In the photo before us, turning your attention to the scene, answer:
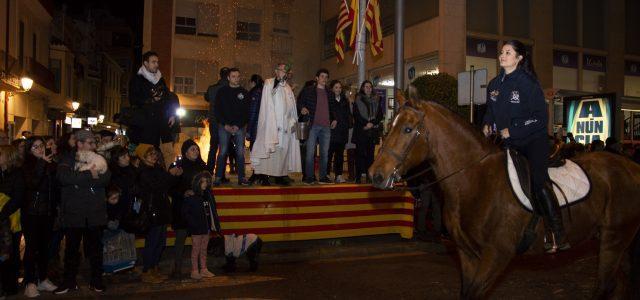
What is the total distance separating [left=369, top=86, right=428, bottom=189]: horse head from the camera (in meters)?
4.89

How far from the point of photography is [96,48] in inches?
2192

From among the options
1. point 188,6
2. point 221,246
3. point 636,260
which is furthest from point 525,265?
point 188,6

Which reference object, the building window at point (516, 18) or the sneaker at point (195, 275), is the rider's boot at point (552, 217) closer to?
the sneaker at point (195, 275)

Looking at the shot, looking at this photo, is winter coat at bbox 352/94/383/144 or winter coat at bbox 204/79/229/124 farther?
winter coat at bbox 352/94/383/144

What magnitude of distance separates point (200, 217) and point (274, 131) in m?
2.45

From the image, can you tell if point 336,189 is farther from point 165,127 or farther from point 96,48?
point 96,48

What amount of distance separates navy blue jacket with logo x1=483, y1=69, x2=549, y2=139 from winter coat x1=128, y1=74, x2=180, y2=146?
5889 mm

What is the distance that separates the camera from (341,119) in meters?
11.0

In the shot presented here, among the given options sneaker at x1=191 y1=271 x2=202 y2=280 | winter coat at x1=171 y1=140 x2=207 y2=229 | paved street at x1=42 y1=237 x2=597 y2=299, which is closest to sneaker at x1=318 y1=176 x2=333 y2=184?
paved street at x1=42 y1=237 x2=597 y2=299

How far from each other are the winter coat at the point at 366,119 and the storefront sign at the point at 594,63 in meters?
16.7

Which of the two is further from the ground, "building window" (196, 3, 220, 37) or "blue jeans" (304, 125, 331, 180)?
"building window" (196, 3, 220, 37)

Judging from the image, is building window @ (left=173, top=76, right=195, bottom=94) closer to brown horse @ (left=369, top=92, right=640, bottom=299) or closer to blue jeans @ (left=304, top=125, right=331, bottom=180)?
blue jeans @ (left=304, top=125, right=331, bottom=180)

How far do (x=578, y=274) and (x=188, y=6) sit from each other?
30.6m

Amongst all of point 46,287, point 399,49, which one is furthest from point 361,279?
point 399,49
